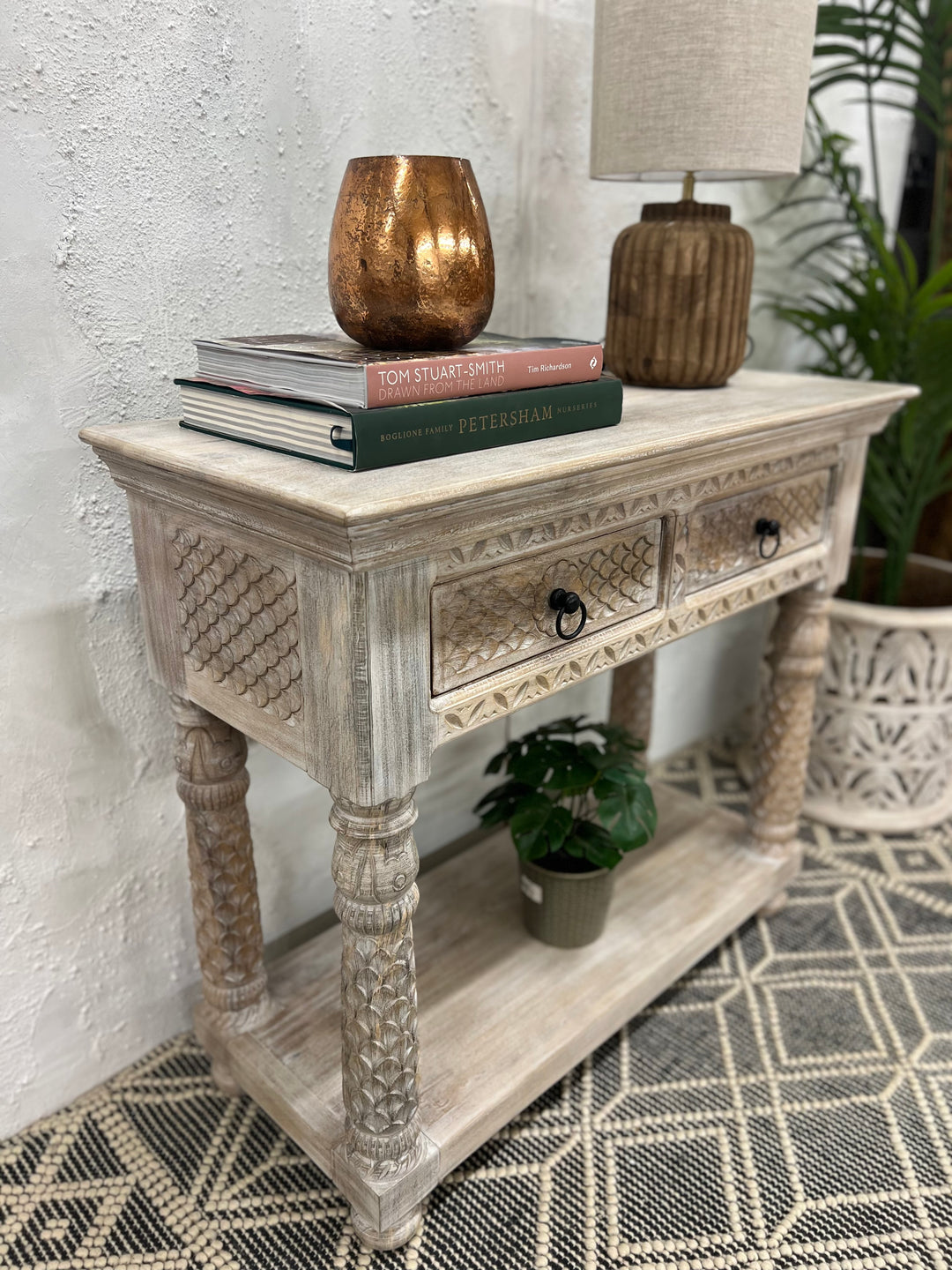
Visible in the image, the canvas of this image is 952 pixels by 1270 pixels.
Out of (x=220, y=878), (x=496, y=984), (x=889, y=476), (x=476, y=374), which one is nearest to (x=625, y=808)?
(x=496, y=984)

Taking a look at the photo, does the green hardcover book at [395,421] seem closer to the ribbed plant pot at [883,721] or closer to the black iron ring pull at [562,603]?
the black iron ring pull at [562,603]

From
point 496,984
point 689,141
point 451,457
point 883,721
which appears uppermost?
point 689,141

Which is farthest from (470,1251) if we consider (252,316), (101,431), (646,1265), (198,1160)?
(252,316)

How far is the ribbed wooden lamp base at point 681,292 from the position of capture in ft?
4.31

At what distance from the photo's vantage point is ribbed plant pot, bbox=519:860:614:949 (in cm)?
141

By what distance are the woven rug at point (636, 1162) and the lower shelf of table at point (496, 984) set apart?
0.09m

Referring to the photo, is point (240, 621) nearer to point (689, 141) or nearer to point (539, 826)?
point (539, 826)

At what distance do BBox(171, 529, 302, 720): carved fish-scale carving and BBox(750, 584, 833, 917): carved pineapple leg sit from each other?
3.09 feet

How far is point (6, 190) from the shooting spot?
39.9 inches

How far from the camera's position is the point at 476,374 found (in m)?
0.95

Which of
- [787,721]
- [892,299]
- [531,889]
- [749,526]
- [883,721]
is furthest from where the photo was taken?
[883,721]

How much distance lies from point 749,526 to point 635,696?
0.59 metres

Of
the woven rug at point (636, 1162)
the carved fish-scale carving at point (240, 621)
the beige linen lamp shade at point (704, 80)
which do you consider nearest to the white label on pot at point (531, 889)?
the woven rug at point (636, 1162)

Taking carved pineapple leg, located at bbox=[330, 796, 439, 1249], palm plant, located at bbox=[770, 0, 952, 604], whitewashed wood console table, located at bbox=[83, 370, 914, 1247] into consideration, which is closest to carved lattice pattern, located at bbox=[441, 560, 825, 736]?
whitewashed wood console table, located at bbox=[83, 370, 914, 1247]
